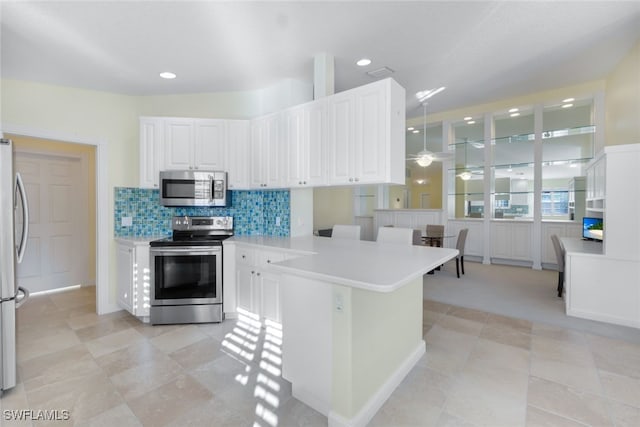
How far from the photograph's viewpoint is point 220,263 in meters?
3.23

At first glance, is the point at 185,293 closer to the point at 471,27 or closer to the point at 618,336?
the point at 471,27

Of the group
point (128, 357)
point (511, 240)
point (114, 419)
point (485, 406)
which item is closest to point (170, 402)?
point (114, 419)

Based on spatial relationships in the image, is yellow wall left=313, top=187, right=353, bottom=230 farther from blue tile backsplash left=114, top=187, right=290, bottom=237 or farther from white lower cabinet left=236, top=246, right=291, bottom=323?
white lower cabinet left=236, top=246, right=291, bottom=323

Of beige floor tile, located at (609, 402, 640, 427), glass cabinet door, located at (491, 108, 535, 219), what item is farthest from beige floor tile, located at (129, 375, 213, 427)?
glass cabinet door, located at (491, 108, 535, 219)

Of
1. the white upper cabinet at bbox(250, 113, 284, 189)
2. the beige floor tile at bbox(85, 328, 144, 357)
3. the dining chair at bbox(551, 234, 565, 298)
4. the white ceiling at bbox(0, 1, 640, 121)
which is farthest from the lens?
the dining chair at bbox(551, 234, 565, 298)

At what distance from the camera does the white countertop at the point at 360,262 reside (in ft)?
5.07

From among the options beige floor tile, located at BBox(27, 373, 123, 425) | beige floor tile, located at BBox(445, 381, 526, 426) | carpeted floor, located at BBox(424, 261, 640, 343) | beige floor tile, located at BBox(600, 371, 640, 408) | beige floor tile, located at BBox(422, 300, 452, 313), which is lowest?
beige floor tile, located at BBox(27, 373, 123, 425)

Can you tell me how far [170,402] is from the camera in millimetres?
1942

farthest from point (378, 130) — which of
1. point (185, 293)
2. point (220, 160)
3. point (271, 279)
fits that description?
point (185, 293)

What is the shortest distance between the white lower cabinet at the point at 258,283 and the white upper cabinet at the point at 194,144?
1.22 meters

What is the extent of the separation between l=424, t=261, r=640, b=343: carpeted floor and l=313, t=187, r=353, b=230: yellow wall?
2.65 m

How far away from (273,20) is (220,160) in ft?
5.70

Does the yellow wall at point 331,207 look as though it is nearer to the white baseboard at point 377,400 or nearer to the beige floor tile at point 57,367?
the white baseboard at point 377,400

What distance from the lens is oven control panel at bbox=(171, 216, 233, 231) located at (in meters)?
3.78
